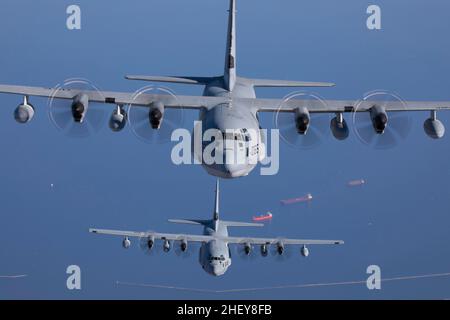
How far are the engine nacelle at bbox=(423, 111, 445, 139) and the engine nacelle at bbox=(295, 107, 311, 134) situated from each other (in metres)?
9.29

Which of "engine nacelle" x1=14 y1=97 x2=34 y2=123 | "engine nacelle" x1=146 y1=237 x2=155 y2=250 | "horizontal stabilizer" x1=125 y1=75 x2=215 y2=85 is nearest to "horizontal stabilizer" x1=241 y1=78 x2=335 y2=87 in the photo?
"horizontal stabilizer" x1=125 y1=75 x2=215 y2=85

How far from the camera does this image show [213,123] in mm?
53938

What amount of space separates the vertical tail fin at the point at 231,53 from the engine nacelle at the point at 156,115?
37.2ft

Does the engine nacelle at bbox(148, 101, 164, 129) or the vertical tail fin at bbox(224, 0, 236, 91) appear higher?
the vertical tail fin at bbox(224, 0, 236, 91)

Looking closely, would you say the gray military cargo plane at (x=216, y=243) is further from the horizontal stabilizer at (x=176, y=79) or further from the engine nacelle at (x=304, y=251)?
the horizontal stabilizer at (x=176, y=79)

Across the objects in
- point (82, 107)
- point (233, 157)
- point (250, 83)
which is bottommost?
point (233, 157)

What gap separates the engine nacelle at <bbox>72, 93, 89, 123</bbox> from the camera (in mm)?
54594

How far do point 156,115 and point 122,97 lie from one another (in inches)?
193

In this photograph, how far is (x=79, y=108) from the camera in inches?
2152

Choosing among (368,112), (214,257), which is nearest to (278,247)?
(214,257)

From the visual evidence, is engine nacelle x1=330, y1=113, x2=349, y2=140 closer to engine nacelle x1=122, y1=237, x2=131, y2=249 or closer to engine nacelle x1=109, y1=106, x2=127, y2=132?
Answer: engine nacelle x1=109, y1=106, x2=127, y2=132

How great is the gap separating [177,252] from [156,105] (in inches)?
1388

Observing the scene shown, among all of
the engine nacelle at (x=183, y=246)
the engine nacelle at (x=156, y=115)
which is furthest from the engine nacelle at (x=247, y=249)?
the engine nacelle at (x=156, y=115)

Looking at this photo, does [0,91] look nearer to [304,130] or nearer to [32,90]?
[32,90]
